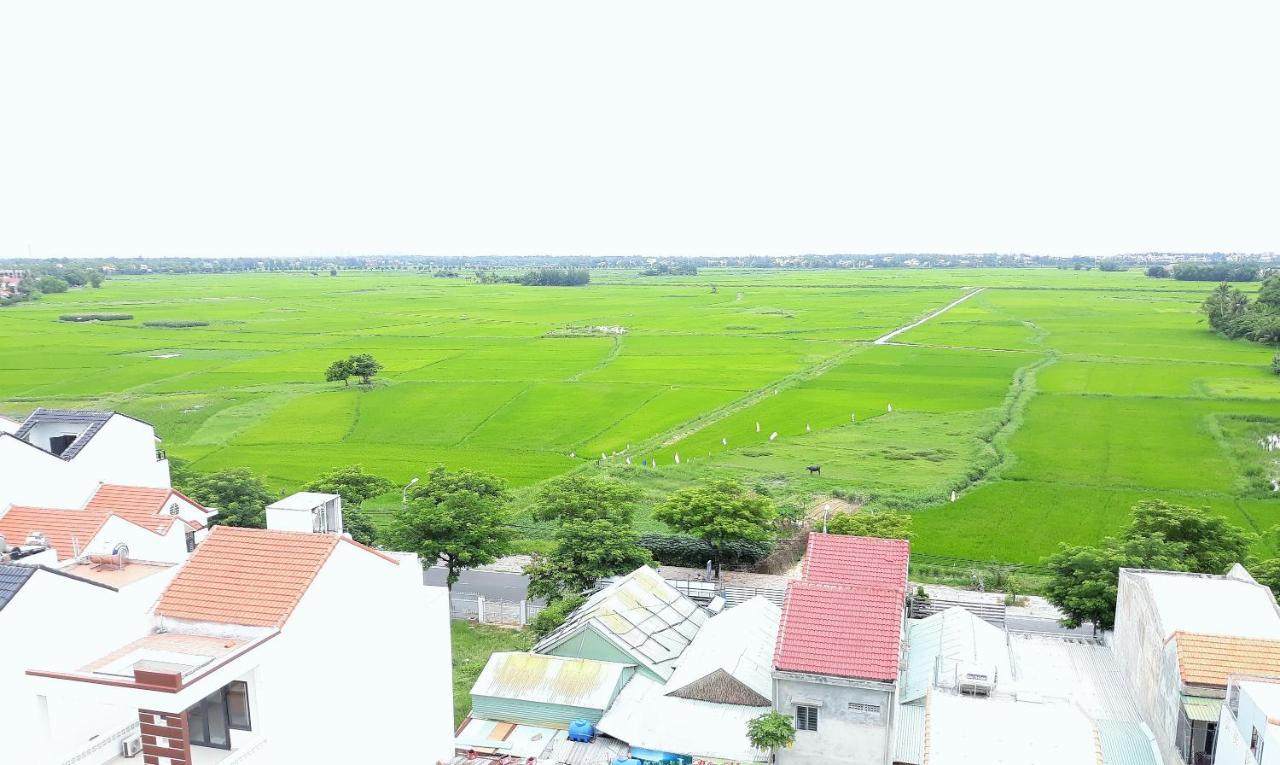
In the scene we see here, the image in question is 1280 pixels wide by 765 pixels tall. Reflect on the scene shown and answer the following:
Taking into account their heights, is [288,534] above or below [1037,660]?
above

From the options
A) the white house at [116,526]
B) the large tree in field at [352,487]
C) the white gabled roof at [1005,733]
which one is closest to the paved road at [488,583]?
the large tree in field at [352,487]

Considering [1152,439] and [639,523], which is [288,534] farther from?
[1152,439]

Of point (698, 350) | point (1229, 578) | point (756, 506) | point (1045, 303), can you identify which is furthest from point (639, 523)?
point (1045, 303)

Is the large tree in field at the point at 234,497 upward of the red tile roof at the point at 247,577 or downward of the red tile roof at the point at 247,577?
downward

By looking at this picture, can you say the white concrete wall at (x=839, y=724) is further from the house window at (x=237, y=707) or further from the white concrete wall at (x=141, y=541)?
the white concrete wall at (x=141, y=541)

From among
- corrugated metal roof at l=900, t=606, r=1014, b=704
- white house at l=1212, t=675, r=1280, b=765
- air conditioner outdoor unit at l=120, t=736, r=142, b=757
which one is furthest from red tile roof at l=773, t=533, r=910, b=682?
air conditioner outdoor unit at l=120, t=736, r=142, b=757

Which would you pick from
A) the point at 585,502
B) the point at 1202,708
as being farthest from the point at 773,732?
the point at 585,502
